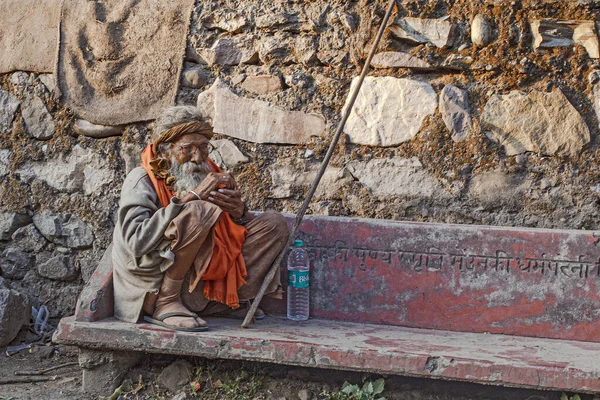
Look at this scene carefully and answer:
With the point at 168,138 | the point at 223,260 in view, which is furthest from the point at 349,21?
the point at 223,260

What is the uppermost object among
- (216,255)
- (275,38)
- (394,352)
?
(275,38)

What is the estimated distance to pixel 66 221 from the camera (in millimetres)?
5152

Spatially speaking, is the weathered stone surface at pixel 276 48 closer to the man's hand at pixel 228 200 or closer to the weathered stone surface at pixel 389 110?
the weathered stone surface at pixel 389 110

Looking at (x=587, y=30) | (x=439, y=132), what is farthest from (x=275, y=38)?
(x=587, y=30)

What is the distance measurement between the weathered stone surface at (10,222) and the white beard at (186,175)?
5.94ft

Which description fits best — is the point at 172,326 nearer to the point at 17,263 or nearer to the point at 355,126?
the point at 355,126

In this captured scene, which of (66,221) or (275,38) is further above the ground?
(275,38)

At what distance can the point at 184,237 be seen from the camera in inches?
145

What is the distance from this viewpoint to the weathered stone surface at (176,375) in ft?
12.6

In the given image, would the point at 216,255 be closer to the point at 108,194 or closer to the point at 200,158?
the point at 200,158

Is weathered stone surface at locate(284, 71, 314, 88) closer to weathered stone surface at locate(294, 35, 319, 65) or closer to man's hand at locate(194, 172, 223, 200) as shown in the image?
weathered stone surface at locate(294, 35, 319, 65)

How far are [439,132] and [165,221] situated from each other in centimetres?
181

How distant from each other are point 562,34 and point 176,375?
9.58 feet

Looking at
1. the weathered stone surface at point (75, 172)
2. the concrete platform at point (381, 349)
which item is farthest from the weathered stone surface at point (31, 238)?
the concrete platform at point (381, 349)
